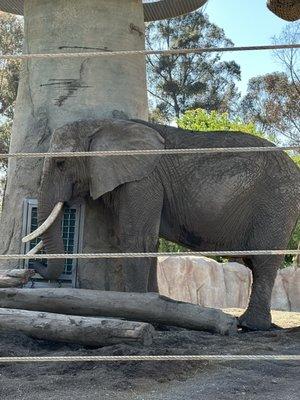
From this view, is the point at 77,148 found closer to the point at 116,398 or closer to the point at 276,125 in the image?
the point at 116,398

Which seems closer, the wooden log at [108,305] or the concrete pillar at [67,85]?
the wooden log at [108,305]

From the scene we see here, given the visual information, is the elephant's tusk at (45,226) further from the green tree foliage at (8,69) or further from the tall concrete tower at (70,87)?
the green tree foliage at (8,69)

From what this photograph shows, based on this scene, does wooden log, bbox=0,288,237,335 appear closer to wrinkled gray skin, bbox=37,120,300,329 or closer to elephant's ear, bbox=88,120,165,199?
wrinkled gray skin, bbox=37,120,300,329

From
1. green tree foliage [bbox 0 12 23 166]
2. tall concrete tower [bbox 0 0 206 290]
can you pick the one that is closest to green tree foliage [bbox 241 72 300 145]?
green tree foliage [bbox 0 12 23 166]

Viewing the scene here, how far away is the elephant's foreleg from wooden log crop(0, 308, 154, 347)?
1.64m

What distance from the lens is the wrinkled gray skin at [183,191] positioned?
20.9 ft

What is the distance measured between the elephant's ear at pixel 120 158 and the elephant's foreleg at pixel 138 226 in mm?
106

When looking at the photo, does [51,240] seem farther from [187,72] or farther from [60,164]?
[187,72]

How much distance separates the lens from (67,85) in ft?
22.6

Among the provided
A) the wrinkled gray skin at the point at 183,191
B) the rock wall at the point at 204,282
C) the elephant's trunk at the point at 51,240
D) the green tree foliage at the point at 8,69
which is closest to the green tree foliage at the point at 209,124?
the rock wall at the point at 204,282

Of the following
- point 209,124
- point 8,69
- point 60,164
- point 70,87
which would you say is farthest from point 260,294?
point 8,69

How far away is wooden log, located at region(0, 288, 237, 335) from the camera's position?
4.97m

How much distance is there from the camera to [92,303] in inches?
200

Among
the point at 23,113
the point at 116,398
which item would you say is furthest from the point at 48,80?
the point at 116,398
